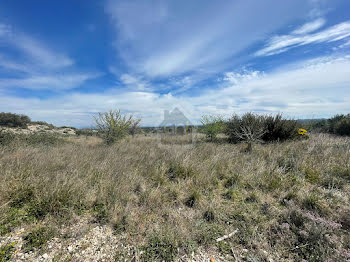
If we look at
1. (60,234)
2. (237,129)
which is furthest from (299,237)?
(237,129)

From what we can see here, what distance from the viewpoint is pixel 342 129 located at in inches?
464

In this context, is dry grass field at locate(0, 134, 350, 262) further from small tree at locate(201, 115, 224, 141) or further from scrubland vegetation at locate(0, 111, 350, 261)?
small tree at locate(201, 115, 224, 141)

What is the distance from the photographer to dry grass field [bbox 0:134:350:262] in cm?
174

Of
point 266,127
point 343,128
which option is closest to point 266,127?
point 266,127

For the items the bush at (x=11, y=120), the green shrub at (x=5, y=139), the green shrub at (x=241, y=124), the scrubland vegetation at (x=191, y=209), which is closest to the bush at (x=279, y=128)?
the green shrub at (x=241, y=124)

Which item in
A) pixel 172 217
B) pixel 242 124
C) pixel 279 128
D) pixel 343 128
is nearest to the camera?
pixel 172 217

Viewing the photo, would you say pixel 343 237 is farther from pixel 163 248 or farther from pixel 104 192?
pixel 104 192

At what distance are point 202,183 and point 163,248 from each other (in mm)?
1891

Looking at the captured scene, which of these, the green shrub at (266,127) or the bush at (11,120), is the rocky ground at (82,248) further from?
the bush at (11,120)

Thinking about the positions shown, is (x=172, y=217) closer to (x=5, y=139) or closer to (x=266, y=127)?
(x=266, y=127)

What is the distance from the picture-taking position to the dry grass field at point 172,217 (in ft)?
5.70

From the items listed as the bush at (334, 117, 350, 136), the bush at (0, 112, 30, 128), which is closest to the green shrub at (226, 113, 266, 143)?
the bush at (334, 117, 350, 136)

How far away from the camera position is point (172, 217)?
2.31m

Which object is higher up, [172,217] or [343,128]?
[343,128]
